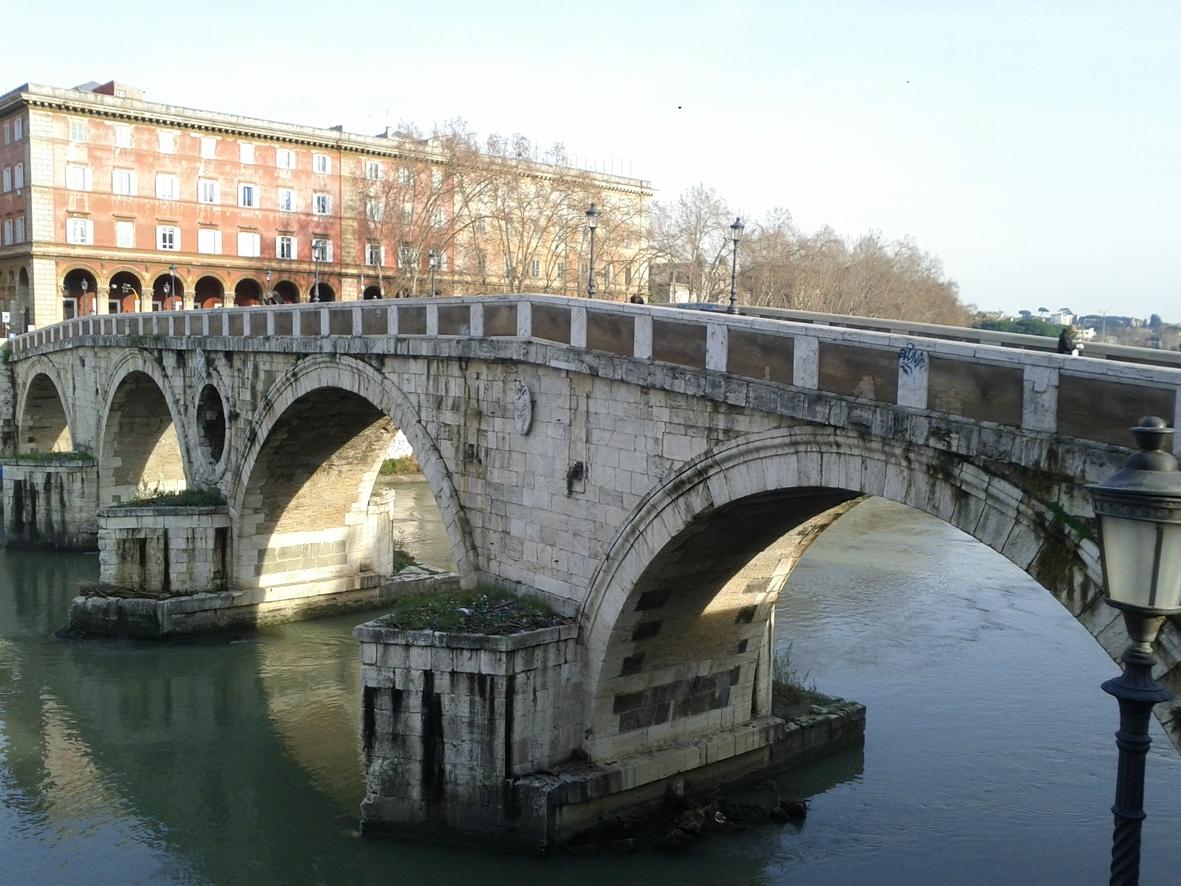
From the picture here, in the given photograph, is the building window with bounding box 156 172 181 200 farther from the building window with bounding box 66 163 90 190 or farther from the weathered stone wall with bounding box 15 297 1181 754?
the weathered stone wall with bounding box 15 297 1181 754

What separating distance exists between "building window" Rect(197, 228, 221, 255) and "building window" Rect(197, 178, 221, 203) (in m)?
0.98

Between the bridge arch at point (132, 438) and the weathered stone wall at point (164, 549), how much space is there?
5.79 metres

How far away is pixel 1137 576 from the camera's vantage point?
9.10 ft

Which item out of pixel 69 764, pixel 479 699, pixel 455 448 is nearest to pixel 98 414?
pixel 69 764

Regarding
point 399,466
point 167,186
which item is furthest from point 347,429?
point 167,186

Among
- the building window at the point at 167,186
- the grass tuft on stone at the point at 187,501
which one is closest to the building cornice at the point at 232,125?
the building window at the point at 167,186

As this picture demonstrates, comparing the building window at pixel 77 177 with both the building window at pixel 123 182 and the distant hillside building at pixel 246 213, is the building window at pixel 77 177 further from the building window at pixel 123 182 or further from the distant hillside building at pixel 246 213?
the building window at pixel 123 182

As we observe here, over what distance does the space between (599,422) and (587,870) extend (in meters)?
3.58

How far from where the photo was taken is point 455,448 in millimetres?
11594

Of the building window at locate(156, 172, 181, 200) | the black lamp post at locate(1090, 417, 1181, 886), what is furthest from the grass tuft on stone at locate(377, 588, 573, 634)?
the building window at locate(156, 172, 181, 200)

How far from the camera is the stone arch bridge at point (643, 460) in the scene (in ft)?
19.9

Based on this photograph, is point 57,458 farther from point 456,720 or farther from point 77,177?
point 456,720

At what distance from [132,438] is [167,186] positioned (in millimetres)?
15308

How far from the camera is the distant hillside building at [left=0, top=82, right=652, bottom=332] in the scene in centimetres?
3428
